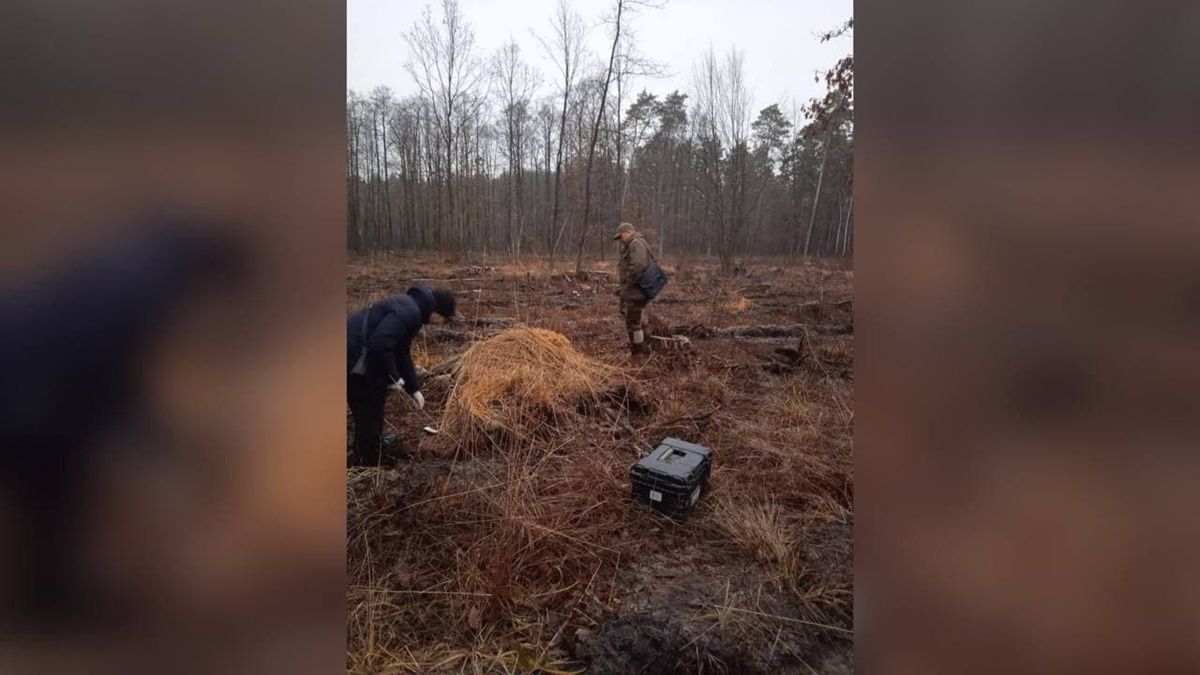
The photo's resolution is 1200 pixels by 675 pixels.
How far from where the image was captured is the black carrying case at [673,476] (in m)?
2.17

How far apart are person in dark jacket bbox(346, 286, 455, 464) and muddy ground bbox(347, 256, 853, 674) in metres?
0.05

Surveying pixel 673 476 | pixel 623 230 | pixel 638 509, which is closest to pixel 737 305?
pixel 623 230

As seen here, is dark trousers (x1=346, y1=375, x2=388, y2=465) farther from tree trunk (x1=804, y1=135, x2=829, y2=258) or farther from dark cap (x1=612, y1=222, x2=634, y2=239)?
tree trunk (x1=804, y1=135, x2=829, y2=258)

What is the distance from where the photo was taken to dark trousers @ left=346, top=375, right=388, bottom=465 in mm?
2119

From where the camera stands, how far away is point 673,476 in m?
2.17

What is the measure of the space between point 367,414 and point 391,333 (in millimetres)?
352

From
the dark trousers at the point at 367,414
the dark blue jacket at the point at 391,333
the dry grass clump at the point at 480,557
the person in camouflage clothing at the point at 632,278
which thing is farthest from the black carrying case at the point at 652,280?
the dark trousers at the point at 367,414

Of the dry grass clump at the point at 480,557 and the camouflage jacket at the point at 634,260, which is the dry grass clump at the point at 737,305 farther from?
the dry grass clump at the point at 480,557

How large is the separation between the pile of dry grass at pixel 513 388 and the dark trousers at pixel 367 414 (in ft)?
0.88

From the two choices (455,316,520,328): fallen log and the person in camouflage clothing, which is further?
the person in camouflage clothing

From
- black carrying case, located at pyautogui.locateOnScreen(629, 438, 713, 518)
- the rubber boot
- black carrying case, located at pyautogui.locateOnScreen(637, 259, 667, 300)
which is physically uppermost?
black carrying case, located at pyautogui.locateOnScreen(637, 259, 667, 300)
